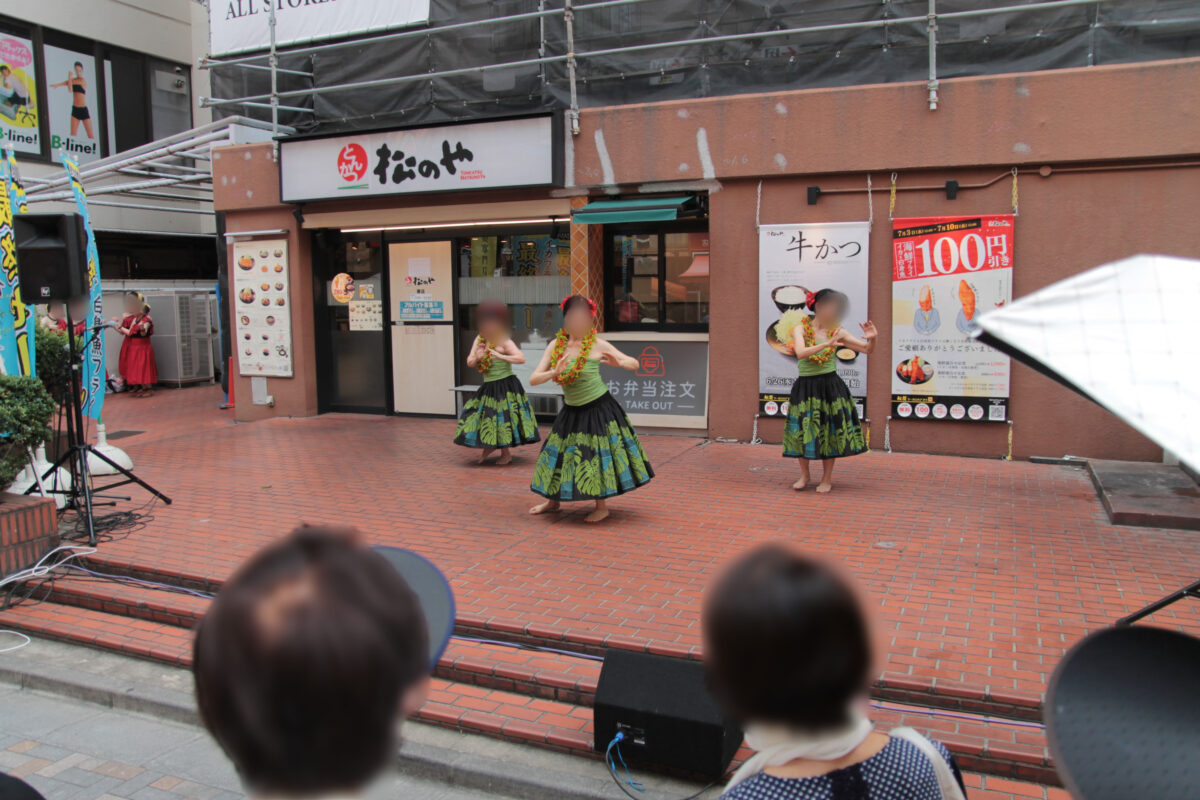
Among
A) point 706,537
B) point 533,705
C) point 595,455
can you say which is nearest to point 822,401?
point 706,537

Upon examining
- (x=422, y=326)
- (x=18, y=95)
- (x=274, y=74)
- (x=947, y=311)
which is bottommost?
(x=422, y=326)

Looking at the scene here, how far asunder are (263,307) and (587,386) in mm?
7602

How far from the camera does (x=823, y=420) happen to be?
24.9 feet

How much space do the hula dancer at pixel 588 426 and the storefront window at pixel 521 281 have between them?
460 cm

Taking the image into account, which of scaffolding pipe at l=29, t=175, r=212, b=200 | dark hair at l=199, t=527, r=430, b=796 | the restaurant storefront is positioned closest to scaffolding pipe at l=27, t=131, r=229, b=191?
scaffolding pipe at l=29, t=175, r=212, b=200

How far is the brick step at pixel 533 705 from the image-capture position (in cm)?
371

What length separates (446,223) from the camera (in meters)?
11.4

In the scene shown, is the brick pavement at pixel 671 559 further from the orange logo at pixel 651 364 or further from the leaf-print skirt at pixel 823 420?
the orange logo at pixel 651 364

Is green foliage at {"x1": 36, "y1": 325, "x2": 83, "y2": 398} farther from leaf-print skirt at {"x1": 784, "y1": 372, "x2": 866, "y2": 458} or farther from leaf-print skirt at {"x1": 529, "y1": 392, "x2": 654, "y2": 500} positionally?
leaf-print skirt at {"x1": 784, "y1": 372, "x2": 866, "y2": 458}

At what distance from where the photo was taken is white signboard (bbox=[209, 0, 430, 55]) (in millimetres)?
11602

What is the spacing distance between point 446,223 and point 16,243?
17.4ft

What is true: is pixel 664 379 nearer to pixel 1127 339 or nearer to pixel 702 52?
pixel 702 52

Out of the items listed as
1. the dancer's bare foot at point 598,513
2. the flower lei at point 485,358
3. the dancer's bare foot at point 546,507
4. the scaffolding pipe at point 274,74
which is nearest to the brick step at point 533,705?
the dancer's bare foot at point 598,513

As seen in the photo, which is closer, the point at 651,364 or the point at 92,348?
the point at 92,348
